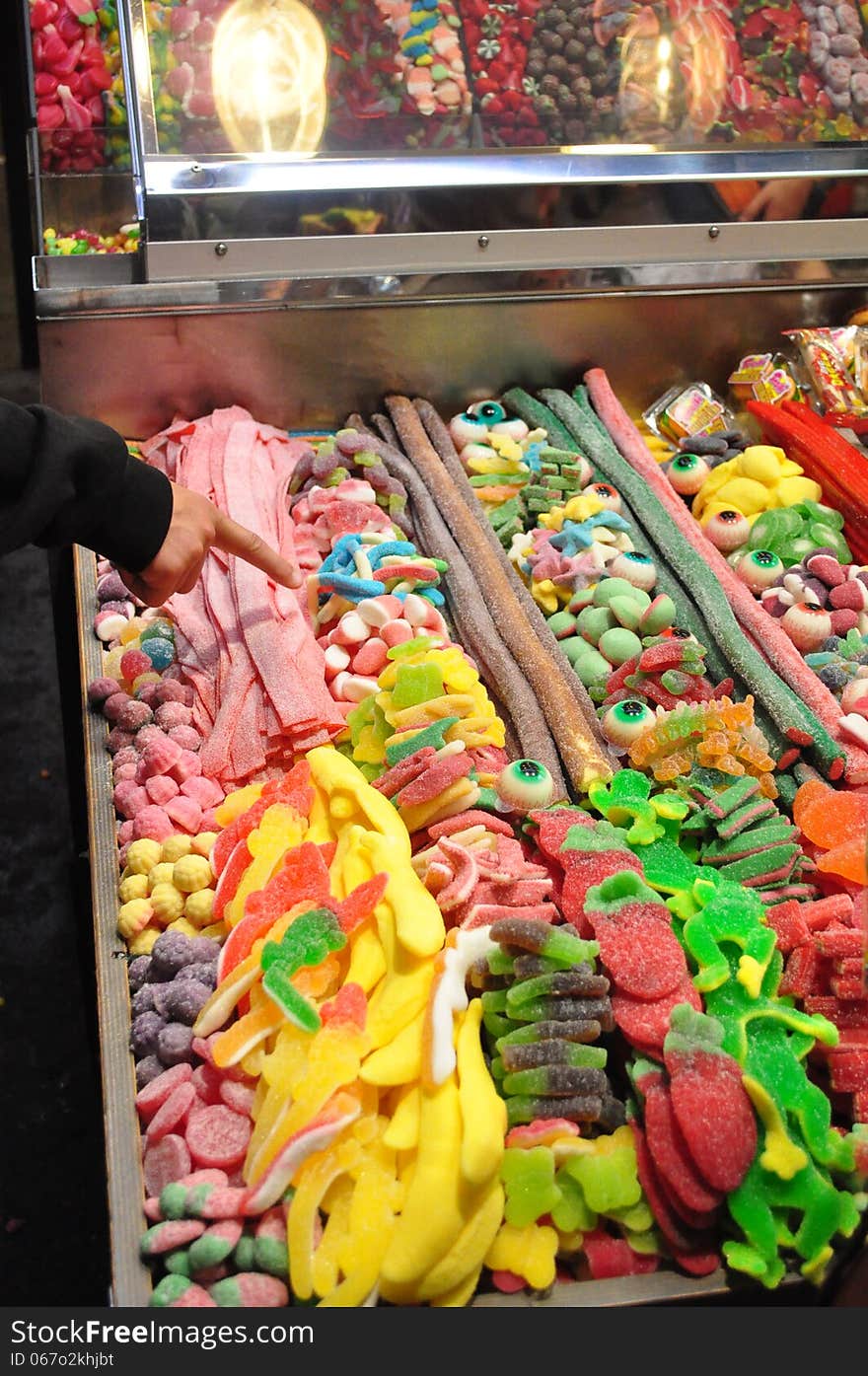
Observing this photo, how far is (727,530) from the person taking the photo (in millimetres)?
2152

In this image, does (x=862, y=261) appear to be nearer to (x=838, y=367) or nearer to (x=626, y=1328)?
(x=838, y=367)

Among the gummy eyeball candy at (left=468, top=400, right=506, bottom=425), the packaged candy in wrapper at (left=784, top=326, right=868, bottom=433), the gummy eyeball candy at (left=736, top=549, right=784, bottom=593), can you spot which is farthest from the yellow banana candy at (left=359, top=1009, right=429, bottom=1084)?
the packaged candy in wrapper at (left=784, top=326, right=868, bottom=433)

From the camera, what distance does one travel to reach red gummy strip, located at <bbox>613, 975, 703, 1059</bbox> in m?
1.32

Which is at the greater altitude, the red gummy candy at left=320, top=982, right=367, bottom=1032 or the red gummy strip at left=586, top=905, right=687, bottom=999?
the red gummy strip at left=586, top=905, right=687, bottom=999

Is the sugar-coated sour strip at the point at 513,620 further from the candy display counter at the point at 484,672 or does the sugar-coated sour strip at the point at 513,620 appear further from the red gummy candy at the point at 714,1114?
the red gummy candy at the point at 714,1114

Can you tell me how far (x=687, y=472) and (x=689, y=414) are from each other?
0.80 ft

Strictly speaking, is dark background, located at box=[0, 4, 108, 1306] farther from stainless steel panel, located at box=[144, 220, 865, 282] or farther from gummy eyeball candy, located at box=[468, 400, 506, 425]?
gummy eyeball candy, located at box=[468, 400, 506, 425]

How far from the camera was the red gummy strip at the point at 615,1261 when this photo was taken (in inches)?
49.0

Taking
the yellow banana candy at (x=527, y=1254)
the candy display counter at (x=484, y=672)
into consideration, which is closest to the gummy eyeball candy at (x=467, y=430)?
the candy display counter at (x=484, y=672)

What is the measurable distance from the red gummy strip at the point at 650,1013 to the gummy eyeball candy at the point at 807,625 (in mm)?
754

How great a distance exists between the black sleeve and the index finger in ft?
0.47

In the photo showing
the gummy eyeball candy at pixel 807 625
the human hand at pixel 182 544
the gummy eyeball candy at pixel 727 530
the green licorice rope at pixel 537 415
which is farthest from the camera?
the green licorice rope at pixel 537 415

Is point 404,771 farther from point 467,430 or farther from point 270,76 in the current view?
point 270,76

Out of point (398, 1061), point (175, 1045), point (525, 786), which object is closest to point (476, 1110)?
point (398, 1061)
